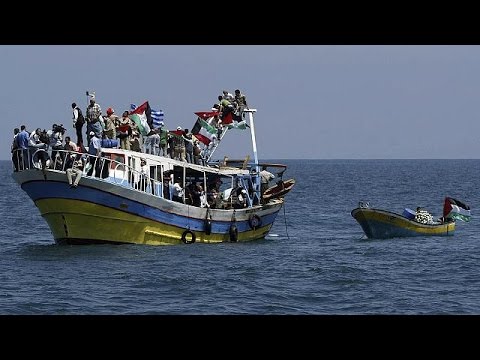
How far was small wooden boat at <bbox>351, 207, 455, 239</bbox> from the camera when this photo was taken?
125 ft

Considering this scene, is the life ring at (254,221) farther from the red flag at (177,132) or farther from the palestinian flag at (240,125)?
the red flag at (177,132)

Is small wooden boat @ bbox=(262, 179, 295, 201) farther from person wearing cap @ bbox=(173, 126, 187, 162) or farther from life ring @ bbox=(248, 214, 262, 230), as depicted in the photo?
person wearing cap @ bbox=(173, 126, 187, 162)

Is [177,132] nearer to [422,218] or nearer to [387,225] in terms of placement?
[387,225]

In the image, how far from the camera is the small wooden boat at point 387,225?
38.0 meters

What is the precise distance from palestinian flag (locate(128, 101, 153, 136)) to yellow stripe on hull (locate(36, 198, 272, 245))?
360cm

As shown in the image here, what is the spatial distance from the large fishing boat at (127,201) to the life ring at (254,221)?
38 cm

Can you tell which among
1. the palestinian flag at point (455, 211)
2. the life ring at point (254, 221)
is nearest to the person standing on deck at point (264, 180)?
the life ring at point (254, 221)

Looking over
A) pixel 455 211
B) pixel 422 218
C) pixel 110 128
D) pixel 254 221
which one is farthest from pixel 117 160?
pixel 455 211

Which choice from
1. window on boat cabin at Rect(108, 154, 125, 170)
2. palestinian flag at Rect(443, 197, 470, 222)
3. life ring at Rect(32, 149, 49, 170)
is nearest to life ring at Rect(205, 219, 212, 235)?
window on boat cabin at Rect(108, 154, 125, 170)

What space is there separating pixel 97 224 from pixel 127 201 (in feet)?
3.92

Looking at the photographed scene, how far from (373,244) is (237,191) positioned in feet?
19.4

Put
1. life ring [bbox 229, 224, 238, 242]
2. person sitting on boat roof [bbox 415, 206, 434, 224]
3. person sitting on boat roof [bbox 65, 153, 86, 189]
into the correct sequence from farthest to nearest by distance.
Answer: person sitting on boat roof [bbox 415, 206, 434, 224] → life ring [bbox 229, 224, 238, 242] → person sitting on boat roof [bbox 65, 153, 86, 189]
